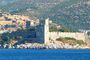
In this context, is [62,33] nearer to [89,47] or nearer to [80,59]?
[89,47]

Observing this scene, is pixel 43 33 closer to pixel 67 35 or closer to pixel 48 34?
pixel 48 34

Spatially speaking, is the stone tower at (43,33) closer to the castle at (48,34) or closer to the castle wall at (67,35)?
the castle at (48,34)

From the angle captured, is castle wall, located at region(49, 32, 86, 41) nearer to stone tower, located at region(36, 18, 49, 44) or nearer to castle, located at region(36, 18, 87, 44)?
castle, located at region(36, 18, 87, 44)

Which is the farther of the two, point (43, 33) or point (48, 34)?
point (48, 34)

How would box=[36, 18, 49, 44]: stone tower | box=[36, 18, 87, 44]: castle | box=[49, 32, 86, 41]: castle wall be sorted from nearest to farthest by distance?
box=[36, 18, 49, 44]: stone tower, box=[36, 18, 87, 44]: castle, box=[49, 32, 86, 41]: castle wall

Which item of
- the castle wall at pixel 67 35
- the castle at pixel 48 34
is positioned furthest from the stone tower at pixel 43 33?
the castle wall at pixel 67 35

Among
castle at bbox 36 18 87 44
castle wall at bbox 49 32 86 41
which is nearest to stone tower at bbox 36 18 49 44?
castle at bbox 36 18 87 44

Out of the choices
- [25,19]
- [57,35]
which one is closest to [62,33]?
[57,35]

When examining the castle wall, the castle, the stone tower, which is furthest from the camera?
the castle wall

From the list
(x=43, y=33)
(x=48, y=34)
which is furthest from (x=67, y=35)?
(x=43, y=33)
